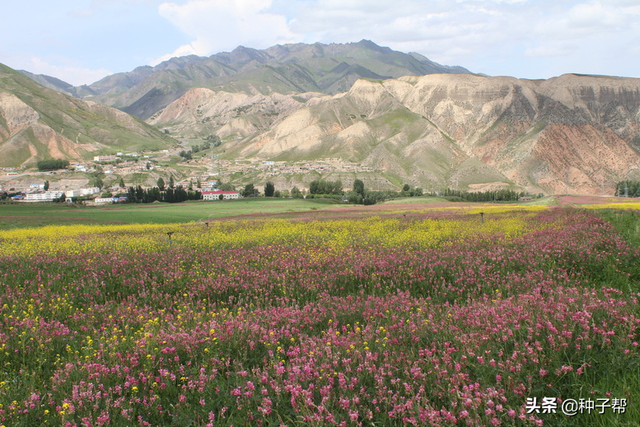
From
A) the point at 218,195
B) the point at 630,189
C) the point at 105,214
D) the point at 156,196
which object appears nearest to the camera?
the point at 105,214

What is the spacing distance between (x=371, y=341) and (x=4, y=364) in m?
5.42

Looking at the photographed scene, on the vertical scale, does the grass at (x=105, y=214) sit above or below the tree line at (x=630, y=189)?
below

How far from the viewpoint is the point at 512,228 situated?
1739 cm

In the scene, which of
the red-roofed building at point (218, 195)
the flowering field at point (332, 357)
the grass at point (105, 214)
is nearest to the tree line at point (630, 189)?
the red-roofed building at point (218, 195)

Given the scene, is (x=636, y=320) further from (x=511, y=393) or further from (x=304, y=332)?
(x=304, y=332)

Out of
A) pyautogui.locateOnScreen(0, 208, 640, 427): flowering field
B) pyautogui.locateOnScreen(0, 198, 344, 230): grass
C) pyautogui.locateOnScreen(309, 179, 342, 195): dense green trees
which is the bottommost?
pyautogui.locateOnScreen(0, 198, 344, 230): grass

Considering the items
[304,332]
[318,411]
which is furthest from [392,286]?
[318,411]

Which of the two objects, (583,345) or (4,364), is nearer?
(583,345)

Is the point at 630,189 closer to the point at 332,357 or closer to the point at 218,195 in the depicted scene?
the point at 218,195

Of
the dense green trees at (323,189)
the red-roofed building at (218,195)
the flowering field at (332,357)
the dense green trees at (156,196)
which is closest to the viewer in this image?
the flowering field at (332,357)

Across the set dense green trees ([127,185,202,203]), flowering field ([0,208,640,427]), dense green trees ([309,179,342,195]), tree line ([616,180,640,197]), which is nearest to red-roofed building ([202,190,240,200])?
dense green trees ([127,185,202,203])

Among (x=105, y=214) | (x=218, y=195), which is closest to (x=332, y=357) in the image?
(x=105, y=214)

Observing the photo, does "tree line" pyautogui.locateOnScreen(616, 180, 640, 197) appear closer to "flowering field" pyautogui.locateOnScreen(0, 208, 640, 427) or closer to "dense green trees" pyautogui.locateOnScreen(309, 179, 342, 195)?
"dense green trees" pyautogui.locateOnScreen(309, 179, 342, 195)

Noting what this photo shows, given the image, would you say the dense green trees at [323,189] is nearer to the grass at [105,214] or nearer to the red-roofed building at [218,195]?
the red-roofed building at [218,195]
